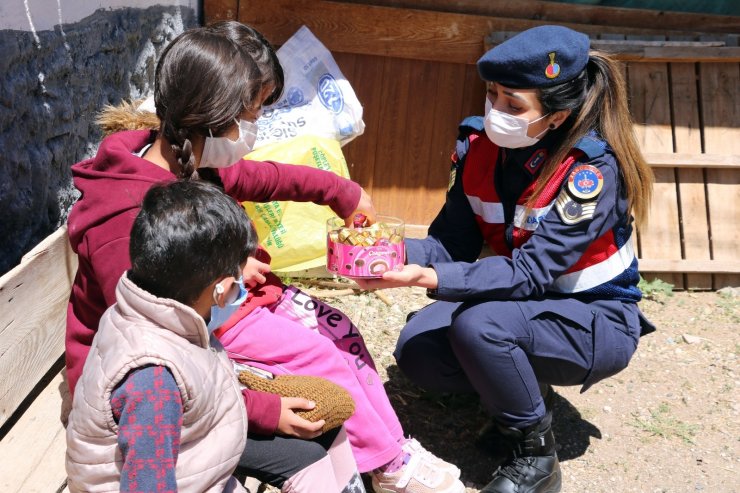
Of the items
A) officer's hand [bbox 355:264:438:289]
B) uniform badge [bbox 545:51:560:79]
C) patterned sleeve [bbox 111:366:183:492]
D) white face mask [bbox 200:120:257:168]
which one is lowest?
officer's hand [bbox 355:264:438:289]

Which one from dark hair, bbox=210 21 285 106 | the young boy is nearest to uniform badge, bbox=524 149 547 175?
dark hair, bbox=210 21 285 106

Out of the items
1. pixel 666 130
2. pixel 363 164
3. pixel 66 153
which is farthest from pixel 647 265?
pixel 66 153

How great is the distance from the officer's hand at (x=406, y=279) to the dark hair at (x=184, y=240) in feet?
2.69

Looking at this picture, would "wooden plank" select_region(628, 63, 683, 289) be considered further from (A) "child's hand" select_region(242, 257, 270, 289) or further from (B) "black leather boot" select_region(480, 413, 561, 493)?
(A) "child's hand" select_region(242, 257, 270, 289)

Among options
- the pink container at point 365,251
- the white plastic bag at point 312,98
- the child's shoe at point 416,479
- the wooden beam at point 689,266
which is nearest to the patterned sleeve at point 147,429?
the pink container at point 365,251

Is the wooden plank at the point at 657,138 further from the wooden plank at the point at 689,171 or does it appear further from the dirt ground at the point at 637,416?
the dirt ground at the point at 637,416

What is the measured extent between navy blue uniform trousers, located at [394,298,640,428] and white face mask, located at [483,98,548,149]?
21.6 inches

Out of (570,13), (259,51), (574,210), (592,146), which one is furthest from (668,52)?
(259,51)

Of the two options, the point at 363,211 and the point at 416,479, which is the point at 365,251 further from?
the point at 416,479

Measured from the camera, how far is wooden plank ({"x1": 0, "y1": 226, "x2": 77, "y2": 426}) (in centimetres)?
241

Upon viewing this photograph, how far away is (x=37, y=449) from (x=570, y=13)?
3.74 m

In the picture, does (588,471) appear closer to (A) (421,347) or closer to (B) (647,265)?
(A) (421,347)

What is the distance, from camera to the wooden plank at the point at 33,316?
7.90 feet

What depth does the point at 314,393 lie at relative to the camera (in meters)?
2.30
